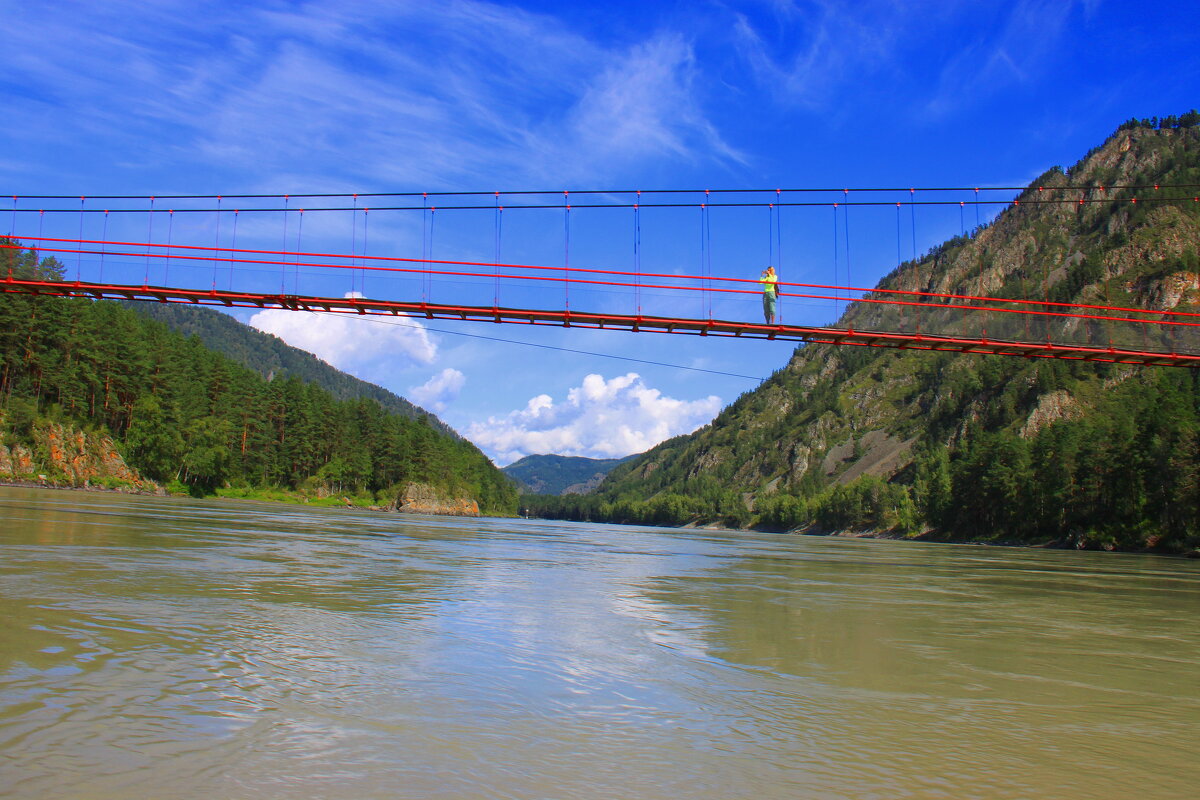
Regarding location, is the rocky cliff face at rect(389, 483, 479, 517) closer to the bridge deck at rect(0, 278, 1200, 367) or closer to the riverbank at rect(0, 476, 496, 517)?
the riverbank at rect(0, 476, 496, 517)

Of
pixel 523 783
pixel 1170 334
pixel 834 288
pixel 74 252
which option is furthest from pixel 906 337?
pixel 74 252

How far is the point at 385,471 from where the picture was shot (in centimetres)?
14325

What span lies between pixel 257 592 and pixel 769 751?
1188 cm

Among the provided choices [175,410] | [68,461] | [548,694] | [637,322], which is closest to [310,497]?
[175,410]

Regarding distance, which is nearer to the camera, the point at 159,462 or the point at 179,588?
the point at 179,588

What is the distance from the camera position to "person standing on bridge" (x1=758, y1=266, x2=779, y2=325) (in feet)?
103

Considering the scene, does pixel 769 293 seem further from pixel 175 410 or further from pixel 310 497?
pixel 310 497

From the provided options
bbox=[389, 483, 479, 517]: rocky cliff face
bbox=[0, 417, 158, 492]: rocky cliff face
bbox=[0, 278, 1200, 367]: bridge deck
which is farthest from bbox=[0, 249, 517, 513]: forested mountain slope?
bbox=[0, 278, 1200, 367]: bridge deck

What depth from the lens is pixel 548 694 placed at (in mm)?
8828

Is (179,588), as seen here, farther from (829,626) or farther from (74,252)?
(74,252)

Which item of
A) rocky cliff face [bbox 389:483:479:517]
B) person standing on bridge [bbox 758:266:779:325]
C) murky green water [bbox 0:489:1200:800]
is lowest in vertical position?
rocky cliff face [bbox 389:483:479:517]

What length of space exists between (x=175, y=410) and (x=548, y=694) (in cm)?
9672

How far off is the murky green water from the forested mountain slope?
4302 centimetres

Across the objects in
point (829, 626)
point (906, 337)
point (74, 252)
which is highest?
point (74, 252)
